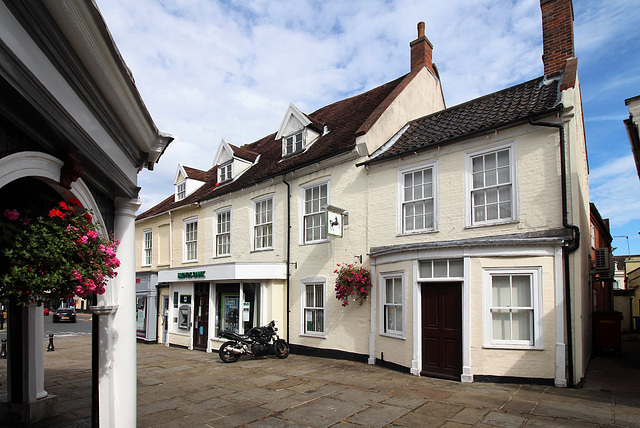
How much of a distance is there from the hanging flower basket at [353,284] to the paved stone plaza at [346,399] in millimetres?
1867

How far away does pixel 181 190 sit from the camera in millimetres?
24062

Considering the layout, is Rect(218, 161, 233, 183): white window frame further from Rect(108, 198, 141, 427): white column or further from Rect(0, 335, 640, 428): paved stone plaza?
Rect(108, 198, 141, 427): white column

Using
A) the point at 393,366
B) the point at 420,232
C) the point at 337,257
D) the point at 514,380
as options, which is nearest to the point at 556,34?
the point at 420,232

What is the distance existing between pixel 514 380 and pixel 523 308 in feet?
5.01

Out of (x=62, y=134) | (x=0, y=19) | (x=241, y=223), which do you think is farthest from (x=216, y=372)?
(x=0, y=19)

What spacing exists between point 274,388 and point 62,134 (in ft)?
25.7

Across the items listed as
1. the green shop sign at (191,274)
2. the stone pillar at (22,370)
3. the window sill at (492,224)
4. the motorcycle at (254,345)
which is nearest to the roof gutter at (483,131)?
the window sill at (492,224)

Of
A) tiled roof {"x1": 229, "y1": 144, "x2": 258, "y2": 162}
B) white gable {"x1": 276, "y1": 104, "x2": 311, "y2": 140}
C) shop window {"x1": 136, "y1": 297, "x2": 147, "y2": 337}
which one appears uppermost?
white gable {"x1": 276, "y1": 104, "x2": 311, "y2": 140}

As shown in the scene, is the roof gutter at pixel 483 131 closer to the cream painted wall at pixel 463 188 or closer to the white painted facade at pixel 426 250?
the white painted facade at pixel 426 250

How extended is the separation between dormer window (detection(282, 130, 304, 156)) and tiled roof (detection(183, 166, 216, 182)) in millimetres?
7447

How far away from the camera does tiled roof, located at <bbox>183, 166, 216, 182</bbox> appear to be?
78.5 feet

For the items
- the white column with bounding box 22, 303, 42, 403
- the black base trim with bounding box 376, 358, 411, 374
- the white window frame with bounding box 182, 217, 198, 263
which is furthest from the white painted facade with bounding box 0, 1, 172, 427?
the white window frame with bounding box 182, 217, 198, 263

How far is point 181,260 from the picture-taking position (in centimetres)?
2108

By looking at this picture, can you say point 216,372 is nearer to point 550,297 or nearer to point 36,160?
point 550,297
